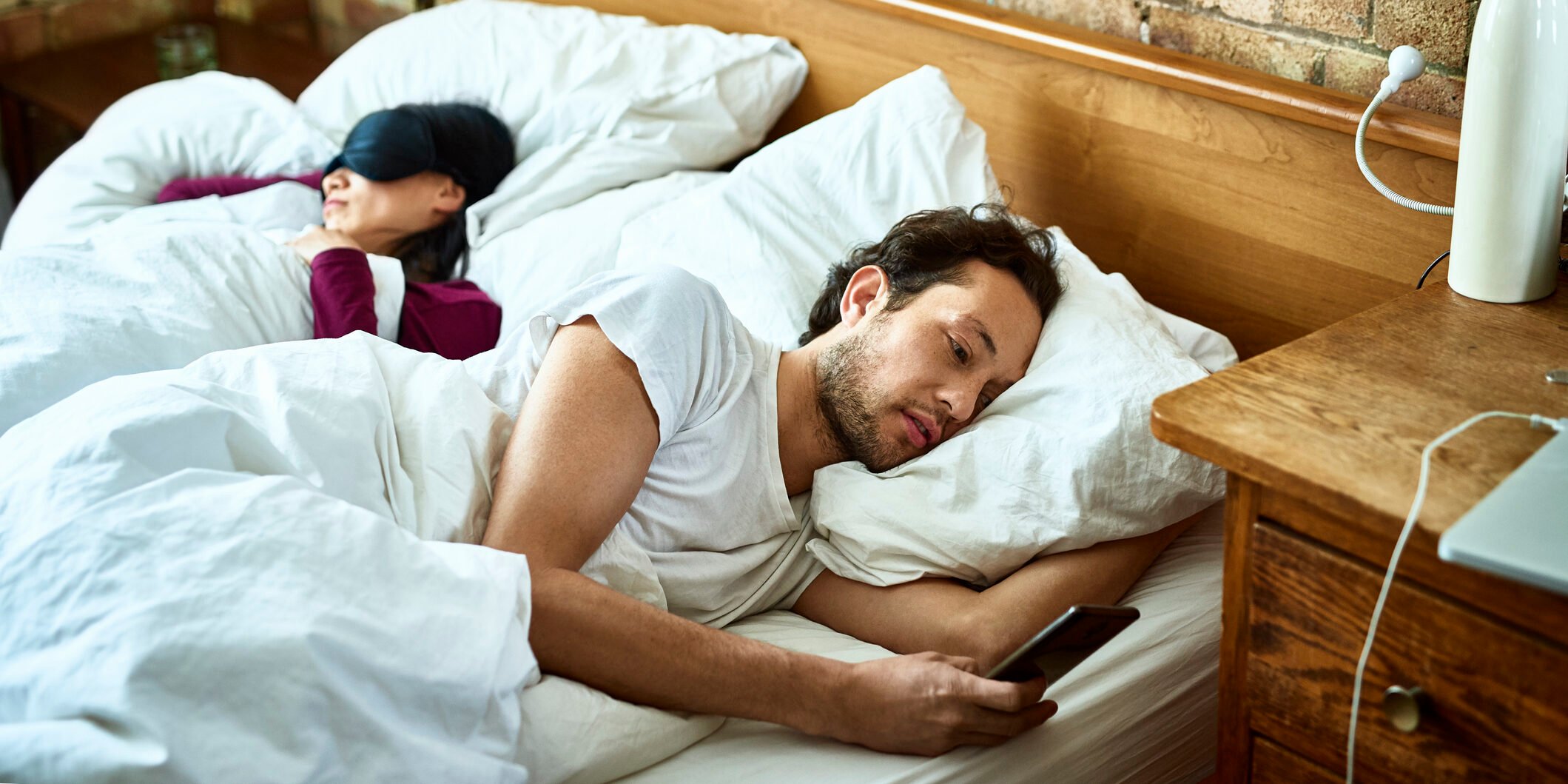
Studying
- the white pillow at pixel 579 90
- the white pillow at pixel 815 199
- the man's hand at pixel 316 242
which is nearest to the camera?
the white pillow at pixel 815 199

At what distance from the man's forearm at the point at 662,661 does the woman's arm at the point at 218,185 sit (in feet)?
4.38

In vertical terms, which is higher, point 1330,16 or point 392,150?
point 1330,16

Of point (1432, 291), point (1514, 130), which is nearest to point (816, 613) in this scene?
point (1432, 291)

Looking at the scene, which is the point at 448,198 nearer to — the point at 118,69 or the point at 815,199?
the point at 815,199

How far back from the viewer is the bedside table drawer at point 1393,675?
0.76 meters

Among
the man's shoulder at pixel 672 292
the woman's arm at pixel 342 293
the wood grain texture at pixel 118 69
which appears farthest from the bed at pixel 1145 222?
the wood grain texture at pixel 118 69

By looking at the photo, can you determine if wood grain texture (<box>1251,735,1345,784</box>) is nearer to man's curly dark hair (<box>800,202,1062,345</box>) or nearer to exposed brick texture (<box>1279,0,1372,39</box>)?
man's curly dark hair (<box>800,202,1062,345</box>)

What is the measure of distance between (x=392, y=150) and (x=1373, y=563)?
162cm

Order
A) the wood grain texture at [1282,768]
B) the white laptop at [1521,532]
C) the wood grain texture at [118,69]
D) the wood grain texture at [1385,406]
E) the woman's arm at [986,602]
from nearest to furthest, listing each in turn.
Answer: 1. the white laptop at [1521,532]
2. the wood grain texture at [1385,406]
3. the wood grain texture at [1282,768]
4. the woman's arm at [986,602]
5. the wood grain texture at [118,69]

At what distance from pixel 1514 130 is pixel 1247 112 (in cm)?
44

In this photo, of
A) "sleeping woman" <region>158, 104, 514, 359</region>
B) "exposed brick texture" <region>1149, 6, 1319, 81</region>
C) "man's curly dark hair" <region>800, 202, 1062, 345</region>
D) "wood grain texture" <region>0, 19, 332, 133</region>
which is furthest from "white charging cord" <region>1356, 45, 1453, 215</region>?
"wood grain texture" <region>0, 19, 332, 133</region>

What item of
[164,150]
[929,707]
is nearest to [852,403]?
[929,707]

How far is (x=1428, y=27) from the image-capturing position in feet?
4.30

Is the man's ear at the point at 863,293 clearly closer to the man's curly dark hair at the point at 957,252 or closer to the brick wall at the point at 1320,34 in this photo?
the man's curly dark hair at the point at 957,252
